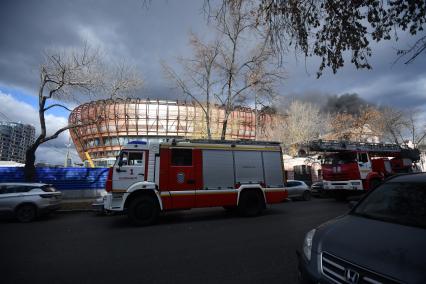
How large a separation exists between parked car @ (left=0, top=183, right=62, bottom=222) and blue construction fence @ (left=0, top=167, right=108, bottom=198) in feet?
24.9

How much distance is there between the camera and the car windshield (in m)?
2.86

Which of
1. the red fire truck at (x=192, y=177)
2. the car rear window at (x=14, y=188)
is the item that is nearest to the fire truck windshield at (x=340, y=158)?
the red fire truck at (x=192, y=177)

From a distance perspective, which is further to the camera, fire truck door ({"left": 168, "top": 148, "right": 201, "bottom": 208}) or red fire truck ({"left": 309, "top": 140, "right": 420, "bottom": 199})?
red fire truck ({"left": 309, "top": 140, "right": 420, "bottom": 199})

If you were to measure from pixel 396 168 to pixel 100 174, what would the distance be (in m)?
20.0

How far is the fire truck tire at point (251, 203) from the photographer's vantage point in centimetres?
1059

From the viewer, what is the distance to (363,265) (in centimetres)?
231

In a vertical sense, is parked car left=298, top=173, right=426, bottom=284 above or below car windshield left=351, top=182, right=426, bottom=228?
below

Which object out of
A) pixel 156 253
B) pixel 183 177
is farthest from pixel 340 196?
pixel 156 253

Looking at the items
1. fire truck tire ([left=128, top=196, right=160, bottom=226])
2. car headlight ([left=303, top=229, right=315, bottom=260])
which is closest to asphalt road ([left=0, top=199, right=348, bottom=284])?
fire truck tire ([left=128, top=196, right=160, bottom=226])

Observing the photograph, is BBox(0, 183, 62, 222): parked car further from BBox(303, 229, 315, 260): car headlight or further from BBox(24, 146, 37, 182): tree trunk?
BBox(303, 229, 315, 260): car headlight

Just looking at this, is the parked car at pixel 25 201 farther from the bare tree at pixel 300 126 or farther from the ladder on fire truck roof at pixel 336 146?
the bare tree at pixel 300 126

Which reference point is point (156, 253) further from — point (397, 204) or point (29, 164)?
point (29, 164)

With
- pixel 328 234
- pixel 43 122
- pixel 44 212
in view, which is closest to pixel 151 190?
pixel 44 212

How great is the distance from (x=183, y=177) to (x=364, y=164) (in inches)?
411
